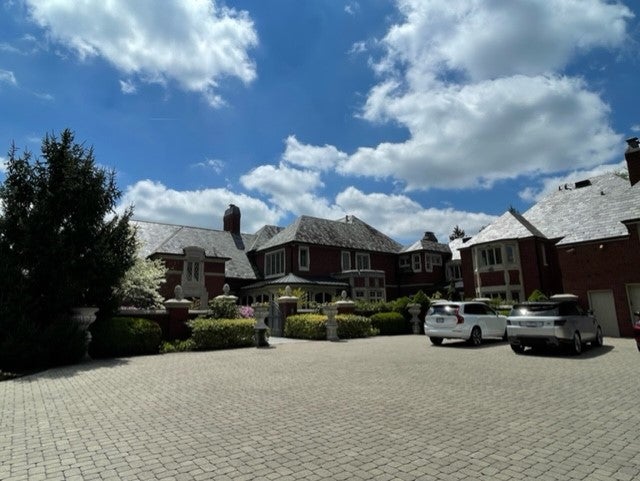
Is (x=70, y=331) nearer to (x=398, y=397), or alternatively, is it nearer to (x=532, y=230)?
(x=398, y=397)

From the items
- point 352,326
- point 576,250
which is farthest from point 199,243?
point 576,250

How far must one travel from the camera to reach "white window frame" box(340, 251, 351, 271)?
38.4 metres

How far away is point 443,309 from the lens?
1666 centimetres

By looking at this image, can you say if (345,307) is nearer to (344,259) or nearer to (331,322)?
(331,322)

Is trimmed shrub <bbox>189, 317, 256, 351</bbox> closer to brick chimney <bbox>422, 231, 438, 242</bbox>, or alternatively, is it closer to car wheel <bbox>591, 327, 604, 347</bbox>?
car wheel <bbox>591, 327, 604, 347</bbox>

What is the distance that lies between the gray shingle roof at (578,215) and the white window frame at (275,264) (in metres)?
16.3

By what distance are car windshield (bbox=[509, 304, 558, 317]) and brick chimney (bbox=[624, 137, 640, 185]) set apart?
17.4 meters

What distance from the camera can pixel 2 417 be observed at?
661cm

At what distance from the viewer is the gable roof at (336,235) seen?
36491mm

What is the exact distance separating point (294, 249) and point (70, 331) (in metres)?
22.9

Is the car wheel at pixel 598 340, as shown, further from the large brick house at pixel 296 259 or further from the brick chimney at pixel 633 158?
the large brick house at pixel 296 259

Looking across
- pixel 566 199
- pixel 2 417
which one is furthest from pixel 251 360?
pixel 566 199

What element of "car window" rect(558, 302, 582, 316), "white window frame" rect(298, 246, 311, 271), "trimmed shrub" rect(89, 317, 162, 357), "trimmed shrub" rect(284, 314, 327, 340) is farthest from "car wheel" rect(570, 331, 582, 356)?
"white window frame" rect(298, 246, 311, 271)

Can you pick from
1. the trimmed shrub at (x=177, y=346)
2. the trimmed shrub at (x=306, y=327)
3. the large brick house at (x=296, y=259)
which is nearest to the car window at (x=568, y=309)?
the trimmed shrub at (x=306, y=327)
